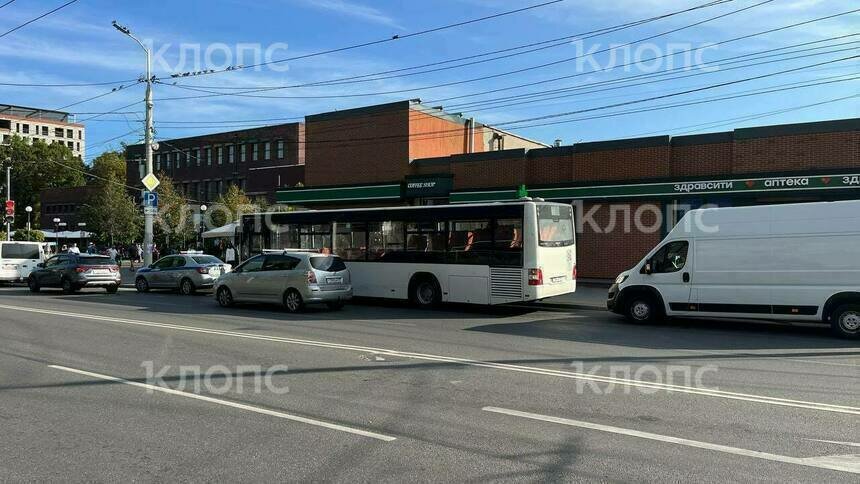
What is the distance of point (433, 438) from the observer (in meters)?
5.39

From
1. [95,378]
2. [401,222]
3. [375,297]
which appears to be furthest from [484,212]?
[95,378]

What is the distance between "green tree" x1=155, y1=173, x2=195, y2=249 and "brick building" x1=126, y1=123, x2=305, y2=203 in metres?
10.2

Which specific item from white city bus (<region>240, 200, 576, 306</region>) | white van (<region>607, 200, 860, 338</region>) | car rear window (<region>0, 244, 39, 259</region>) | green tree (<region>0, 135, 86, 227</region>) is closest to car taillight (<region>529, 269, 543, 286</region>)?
white city bus (<region>240, 200, 576, 306</region>)

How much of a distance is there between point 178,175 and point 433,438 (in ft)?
239

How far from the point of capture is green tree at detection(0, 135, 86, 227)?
8994cm

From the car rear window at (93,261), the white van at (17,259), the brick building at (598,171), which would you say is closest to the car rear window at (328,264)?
the brick building at (598,171)

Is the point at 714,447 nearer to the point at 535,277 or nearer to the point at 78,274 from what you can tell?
the point at 535,277

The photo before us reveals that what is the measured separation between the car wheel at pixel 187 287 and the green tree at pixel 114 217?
2889cm

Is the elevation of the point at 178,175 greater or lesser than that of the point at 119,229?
greater

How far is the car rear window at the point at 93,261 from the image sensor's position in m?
22.2

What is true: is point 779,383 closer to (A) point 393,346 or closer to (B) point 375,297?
(A) point 393,346

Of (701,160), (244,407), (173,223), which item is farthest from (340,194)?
(173,223)

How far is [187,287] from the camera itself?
2189 cm

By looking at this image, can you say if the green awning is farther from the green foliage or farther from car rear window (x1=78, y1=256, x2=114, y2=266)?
the green foliage
